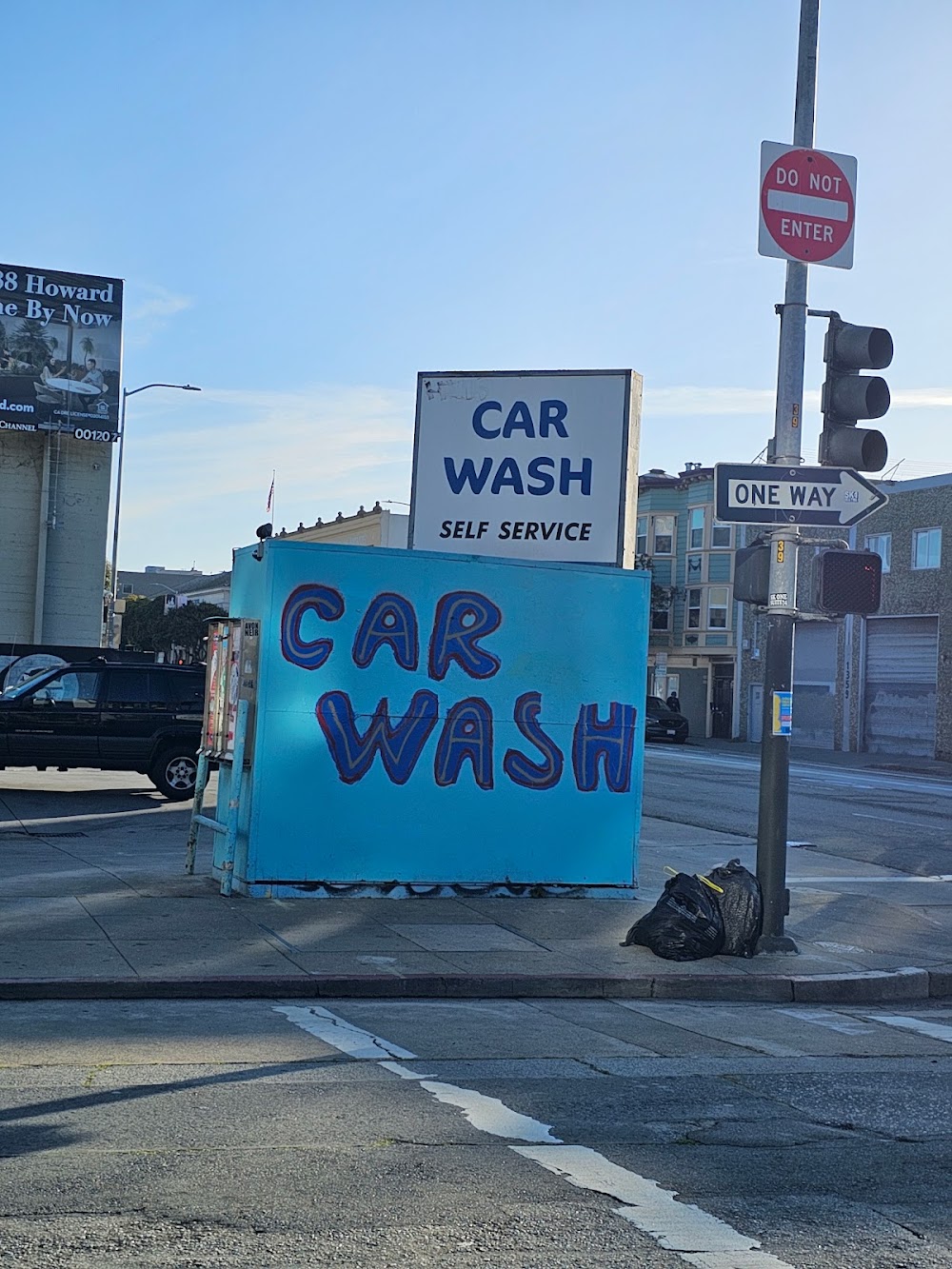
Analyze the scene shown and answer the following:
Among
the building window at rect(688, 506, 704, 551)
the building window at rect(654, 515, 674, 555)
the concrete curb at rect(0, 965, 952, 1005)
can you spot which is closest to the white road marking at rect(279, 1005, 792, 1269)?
the concrete curb at rect(0, 965, 952, 1005)

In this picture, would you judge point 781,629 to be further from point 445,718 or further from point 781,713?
point 445,718

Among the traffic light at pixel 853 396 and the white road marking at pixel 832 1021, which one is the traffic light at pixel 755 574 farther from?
the white road marking at pixel 832 1021

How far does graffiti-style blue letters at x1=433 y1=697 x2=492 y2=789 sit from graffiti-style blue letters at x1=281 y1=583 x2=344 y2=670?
1281mm

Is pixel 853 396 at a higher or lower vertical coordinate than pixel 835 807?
higher

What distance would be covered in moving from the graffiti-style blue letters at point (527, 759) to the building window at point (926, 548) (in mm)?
36716

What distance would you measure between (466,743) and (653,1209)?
7.83m

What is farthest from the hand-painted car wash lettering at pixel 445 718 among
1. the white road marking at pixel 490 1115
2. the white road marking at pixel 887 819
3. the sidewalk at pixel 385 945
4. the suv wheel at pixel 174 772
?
the white road marking at pixel 887 819

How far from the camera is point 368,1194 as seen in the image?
16.1 ft

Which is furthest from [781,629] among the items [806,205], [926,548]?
[926,548]

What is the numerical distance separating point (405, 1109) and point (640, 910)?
6604mm

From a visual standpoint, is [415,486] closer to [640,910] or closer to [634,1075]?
[640,910]

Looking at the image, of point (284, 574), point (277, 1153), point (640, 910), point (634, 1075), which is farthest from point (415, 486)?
point (277, 1153)

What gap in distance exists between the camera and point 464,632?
41.2 ft

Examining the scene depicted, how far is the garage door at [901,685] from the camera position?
4672cm
